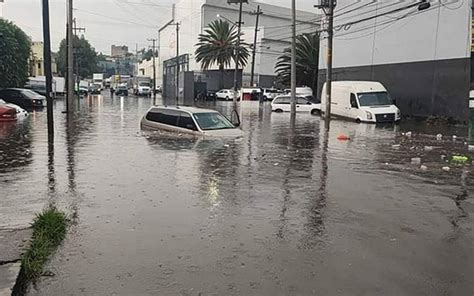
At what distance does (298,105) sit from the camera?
137ft

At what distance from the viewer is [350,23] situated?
43219 mm

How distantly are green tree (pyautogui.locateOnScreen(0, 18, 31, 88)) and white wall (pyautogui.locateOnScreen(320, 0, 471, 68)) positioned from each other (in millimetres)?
28918

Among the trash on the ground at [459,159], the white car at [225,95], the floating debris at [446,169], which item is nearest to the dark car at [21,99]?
the white car at [225,95]

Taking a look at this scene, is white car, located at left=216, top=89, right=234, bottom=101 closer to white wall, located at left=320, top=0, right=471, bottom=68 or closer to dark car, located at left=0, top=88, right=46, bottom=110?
white wall, located at left=320, top=0, right=471, bottom=68

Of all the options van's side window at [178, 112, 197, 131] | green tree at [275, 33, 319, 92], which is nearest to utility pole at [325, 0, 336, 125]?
van's side window at [178, 112, 197, 131]

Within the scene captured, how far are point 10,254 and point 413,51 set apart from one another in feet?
112

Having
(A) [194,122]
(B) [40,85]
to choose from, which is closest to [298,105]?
(A) [194,122]

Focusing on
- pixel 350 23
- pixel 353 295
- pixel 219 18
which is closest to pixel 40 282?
pixel 353 295

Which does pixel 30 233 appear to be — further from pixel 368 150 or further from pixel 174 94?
pixel 174 94

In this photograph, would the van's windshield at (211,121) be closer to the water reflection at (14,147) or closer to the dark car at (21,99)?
the water reflection at (14,147)

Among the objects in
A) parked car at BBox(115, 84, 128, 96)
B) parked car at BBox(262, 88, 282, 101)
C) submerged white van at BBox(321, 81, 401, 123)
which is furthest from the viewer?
parked car at BBox(115, 84, 128, 96)

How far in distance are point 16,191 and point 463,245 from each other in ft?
24.6

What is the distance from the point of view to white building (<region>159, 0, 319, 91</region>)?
81.0 metres

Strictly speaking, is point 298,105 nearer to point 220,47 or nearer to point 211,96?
point 211,96
